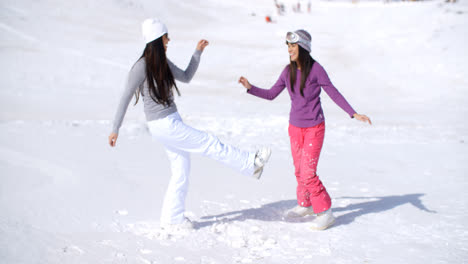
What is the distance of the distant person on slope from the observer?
135 inches

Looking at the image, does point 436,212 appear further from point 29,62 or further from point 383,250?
point 29,62

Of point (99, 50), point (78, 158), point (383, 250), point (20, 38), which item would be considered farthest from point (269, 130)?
point (20, 38)

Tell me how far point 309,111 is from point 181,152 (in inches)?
43.4

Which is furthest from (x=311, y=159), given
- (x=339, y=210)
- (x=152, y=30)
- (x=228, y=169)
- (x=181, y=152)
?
(x=228, y=169)

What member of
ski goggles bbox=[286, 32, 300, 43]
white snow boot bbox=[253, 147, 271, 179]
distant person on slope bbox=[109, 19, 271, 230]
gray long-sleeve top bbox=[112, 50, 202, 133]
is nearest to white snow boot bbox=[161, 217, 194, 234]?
distant person on slope bbox=[109, 19, 271, 230]

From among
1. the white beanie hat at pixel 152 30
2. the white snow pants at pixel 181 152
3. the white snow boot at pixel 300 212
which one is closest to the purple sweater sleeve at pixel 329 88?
the white snow pants at pixel 181 152

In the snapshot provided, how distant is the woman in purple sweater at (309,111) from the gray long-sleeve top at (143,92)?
0.63 meters

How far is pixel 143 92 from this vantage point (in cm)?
353

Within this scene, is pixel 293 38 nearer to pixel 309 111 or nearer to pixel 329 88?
pixel 329 88

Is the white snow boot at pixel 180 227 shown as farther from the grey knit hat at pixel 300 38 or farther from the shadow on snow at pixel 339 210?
the grey knit hat at pixel 300 38

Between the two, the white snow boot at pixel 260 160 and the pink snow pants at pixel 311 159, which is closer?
the white snow boot at pixel 260 160

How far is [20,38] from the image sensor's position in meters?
15.9

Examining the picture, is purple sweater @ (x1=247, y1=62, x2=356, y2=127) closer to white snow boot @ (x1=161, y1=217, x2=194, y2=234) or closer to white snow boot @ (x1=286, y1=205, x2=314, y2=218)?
white snow boot @ (x1=286, y1=205, x2=314, y2=218)

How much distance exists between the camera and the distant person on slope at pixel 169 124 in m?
3.43
